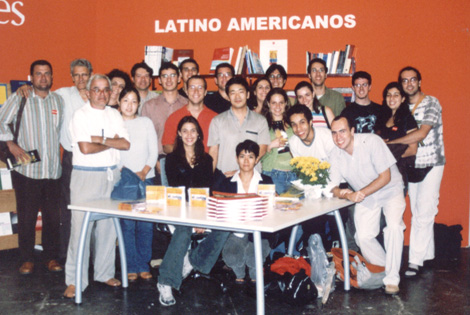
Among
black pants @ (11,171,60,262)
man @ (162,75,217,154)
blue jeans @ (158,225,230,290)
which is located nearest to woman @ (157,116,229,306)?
blue jeans @ (158,225,230,290)

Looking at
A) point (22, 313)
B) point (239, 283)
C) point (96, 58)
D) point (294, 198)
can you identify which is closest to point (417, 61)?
point (294, 198)

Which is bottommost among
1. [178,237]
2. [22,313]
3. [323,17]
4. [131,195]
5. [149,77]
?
[22,313]

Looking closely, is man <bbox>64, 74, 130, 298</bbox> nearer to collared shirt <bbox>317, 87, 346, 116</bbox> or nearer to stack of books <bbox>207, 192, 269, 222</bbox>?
stack of books <bbox>207, 192, 269, 222</bbox>

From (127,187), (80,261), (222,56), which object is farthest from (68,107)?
(222,56)

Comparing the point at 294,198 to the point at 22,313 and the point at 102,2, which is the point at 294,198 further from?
the point at 102,2

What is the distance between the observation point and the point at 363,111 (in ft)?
15.5

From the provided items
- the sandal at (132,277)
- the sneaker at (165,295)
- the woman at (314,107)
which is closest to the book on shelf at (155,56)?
the woman at (314,107)

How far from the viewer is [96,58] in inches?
260

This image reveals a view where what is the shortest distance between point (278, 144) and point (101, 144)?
1.53 metres

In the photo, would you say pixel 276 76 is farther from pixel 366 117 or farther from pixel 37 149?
pixel 37 149

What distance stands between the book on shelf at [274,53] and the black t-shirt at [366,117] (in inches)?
57.9

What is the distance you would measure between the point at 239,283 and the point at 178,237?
76 centimetres

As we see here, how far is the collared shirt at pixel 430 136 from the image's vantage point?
182 inches

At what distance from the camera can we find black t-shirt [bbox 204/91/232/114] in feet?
16.5
